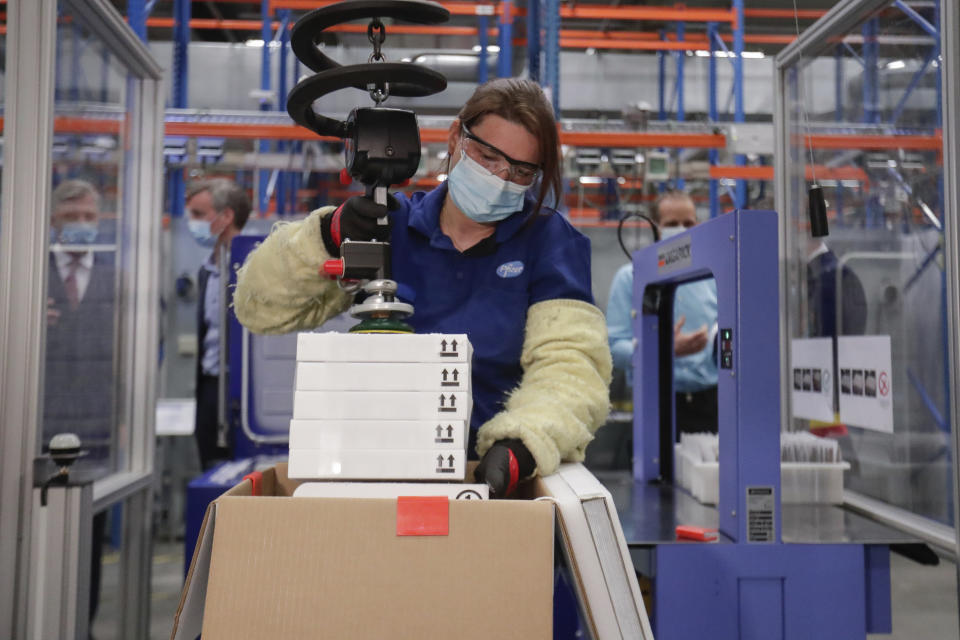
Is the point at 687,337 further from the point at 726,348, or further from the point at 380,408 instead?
the point at 380,408

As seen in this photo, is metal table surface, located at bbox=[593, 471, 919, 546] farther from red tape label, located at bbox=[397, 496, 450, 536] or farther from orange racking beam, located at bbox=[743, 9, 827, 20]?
orange racking beam, located at bbox=[743, 9, 827, 20]

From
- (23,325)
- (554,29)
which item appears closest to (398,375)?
(23,325)

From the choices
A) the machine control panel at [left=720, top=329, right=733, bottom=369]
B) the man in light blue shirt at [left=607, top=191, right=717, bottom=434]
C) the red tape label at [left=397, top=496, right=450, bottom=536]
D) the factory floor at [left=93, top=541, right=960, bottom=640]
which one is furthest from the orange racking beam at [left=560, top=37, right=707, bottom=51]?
the red tape label at [left=397, top=496, right=450, bottom=536]

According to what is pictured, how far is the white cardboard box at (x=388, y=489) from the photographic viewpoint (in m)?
0.88

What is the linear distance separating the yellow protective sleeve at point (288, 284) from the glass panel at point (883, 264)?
1293mm

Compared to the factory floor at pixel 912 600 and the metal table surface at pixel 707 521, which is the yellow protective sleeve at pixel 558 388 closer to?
the metal table surface at pixel 707 521

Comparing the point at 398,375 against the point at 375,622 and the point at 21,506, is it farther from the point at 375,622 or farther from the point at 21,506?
the point at 21,506

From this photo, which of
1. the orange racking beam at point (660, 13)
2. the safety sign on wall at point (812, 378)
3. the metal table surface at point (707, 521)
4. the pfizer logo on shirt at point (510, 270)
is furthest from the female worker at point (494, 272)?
the orange racking beam at point (660, 13)

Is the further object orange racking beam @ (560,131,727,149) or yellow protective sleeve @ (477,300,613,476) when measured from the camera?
orange racking beam @ (560,131,727,149)

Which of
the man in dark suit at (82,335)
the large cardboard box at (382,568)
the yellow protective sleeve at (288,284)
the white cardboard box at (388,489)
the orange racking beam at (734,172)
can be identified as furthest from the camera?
the orange racking beam at (734,172)

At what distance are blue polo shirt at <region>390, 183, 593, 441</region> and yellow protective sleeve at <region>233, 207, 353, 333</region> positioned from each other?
0.14 meters

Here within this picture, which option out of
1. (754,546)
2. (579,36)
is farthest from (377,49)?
(579,36)

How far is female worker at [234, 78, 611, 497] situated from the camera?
1194mm

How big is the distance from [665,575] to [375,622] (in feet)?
2.96
